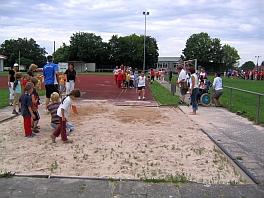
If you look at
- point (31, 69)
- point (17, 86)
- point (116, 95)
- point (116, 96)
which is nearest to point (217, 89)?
point (116, 96)

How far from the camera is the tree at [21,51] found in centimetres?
9294

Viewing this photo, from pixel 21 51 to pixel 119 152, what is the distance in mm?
97119

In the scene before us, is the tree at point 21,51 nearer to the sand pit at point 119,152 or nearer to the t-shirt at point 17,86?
the t-shirt at point 17,86

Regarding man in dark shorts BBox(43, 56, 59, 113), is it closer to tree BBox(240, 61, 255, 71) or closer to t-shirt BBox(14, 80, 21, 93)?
t-shirt BBox(14, 80, 21, 93)

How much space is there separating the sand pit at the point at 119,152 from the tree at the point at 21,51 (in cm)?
8934

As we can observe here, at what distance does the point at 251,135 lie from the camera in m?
7.60

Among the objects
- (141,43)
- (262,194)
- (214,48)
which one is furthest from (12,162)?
(214,48)

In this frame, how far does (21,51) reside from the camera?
3760 inches

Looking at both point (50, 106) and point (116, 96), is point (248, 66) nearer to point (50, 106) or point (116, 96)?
point (116, 96)

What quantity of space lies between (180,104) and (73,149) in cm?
813

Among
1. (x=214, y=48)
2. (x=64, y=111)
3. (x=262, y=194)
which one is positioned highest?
(x=214, y=48)

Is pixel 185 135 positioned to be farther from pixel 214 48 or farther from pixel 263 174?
pixel 214 48

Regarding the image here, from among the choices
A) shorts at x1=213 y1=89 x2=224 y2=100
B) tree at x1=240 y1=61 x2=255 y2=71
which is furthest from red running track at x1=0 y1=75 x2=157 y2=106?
tree at x1=240 y1=61 x2=255 y2=71

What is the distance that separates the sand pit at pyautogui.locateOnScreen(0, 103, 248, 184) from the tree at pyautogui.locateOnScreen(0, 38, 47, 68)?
89340 mm
